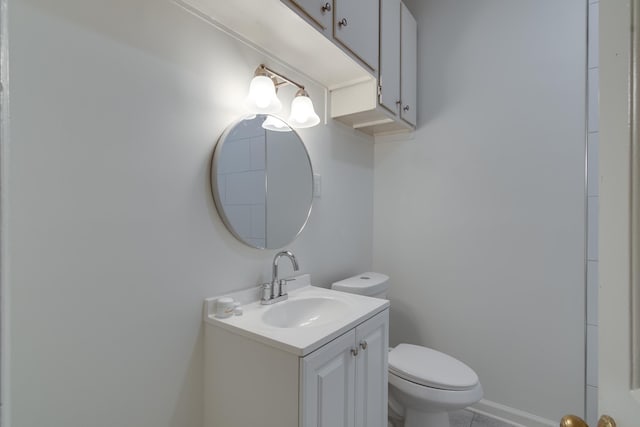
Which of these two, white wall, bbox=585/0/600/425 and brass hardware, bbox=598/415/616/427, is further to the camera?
white wall, bbox=585/0/600/425

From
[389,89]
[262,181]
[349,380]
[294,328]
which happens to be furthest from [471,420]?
[389,89]

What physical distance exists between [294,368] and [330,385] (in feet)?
0.60

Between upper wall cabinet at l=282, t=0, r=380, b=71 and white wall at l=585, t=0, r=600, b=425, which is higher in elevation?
upper wall cabinet at l=282, t=0, r=380, b=71

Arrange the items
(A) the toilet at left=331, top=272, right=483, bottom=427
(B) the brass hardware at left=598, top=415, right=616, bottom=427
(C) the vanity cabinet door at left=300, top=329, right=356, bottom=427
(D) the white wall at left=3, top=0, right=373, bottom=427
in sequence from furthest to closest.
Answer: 1. (A) the toilet at left=331, top=272, right=483, bottom=427
2. (C) the vanity cabinet door at left=300, top=329, right=356, bottom=427
3. (D) the white wall at left=3, top=0, right=373, bottom=427
4. (B) the brass hardware at left=598, top=415, right=616, bottom=427

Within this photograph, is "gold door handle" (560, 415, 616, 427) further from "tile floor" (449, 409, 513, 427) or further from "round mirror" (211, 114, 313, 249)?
"tile floor" (449, 409, 513, 427)

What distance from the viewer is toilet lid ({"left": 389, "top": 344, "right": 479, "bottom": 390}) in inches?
49.8

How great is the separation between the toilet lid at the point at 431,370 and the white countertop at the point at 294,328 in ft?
1.25

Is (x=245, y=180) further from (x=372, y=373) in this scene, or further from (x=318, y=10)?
(x=372, y=373)

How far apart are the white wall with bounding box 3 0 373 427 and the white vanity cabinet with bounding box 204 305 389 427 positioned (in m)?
0.09

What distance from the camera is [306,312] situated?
1.31m

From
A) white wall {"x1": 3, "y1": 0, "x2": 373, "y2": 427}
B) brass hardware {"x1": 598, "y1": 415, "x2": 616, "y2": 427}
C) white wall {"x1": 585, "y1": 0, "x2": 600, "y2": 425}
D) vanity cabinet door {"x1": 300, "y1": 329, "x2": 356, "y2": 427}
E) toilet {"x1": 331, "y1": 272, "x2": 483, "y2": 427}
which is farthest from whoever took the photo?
white wall {"x1": 585, "y1": 0, "x2": 600, "y2": 425}

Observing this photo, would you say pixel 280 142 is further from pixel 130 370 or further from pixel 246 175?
pixel 130 370

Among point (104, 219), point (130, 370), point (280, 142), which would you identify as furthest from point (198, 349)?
point (280, 142)

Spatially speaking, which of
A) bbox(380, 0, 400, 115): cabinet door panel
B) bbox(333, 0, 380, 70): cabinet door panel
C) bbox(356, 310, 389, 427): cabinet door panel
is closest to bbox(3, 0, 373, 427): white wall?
bbox(333, 0, 380, 70): cabinet door panel
